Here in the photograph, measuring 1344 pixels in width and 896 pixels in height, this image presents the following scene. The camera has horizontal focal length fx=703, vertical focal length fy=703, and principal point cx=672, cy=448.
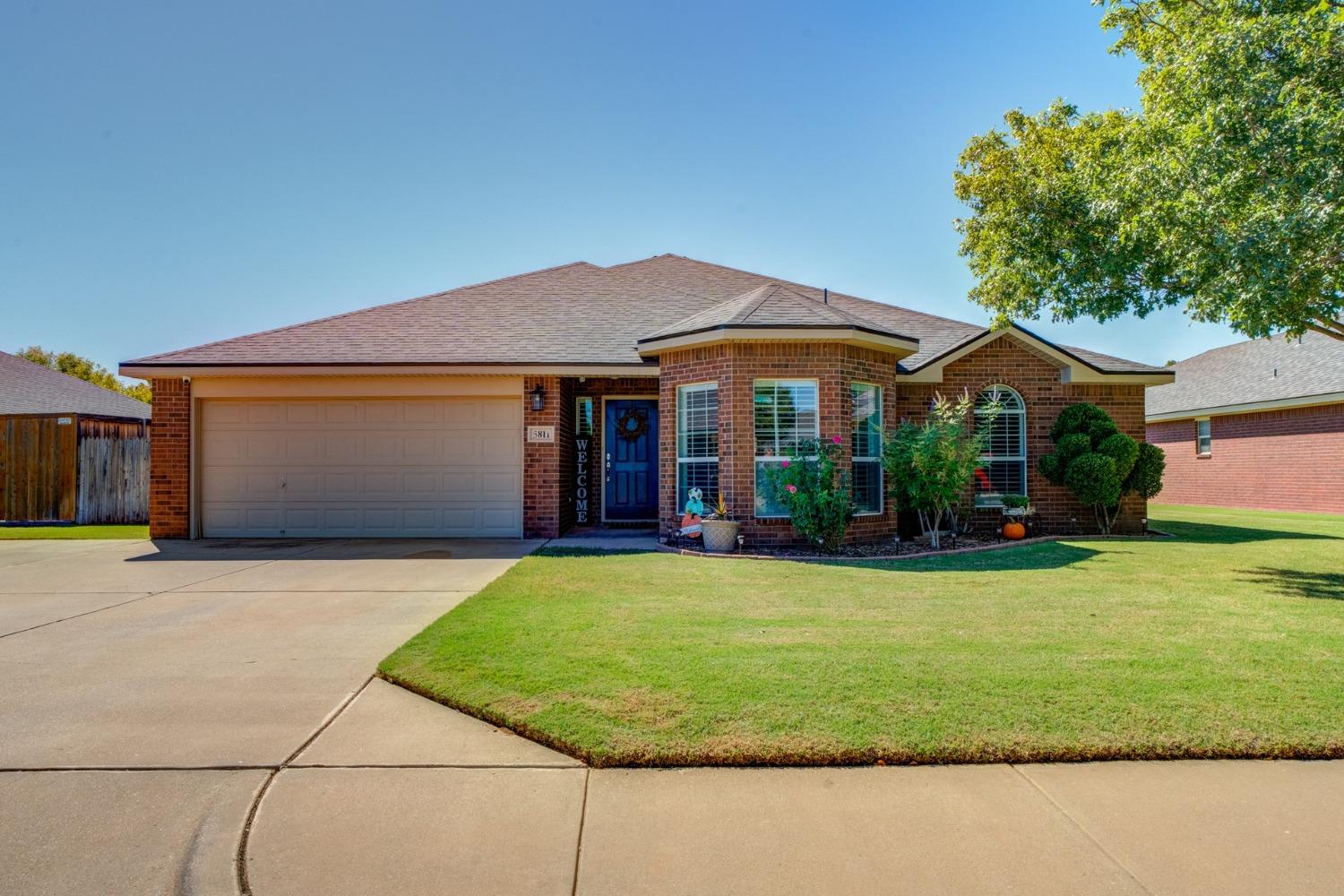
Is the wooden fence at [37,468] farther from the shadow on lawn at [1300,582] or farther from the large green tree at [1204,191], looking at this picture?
the shadow on lawn at [1300,582]

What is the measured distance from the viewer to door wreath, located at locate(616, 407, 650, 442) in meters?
12.7

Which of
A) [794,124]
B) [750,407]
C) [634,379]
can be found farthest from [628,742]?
[794,124]

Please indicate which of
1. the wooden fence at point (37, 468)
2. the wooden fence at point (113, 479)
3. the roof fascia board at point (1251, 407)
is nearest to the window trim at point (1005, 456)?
the roof fascia board at point (1251, 407)

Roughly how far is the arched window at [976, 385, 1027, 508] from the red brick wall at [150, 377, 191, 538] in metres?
13.1

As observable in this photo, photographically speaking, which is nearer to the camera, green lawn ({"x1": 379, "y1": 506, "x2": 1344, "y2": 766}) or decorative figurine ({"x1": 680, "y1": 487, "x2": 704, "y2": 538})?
green lawn ({"x1": 379, "y1": 506, "x2": 1344, "y2": 766})

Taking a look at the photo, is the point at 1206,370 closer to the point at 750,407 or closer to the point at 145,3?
the point at 750,407

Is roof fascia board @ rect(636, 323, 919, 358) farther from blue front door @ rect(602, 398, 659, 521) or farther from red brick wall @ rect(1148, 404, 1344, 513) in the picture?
red brick wall @ rect(1148, 404, 1344, 513)

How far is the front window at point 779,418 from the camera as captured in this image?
31.8 feet

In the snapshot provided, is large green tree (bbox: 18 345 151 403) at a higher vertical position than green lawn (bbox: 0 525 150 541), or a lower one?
higher

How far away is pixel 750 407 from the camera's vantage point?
380 inches

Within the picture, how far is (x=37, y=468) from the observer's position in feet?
52.8

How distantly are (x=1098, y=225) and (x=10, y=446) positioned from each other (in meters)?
21.7

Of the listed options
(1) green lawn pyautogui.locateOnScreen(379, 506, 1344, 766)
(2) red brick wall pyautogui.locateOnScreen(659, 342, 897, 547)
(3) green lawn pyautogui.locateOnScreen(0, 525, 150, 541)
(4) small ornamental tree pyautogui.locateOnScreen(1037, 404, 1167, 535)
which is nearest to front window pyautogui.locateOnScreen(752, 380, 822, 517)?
(2) red brick wall pyautogui.locateOnScreen(659, 342, 897, 547)

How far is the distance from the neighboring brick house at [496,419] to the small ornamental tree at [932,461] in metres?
0.47
